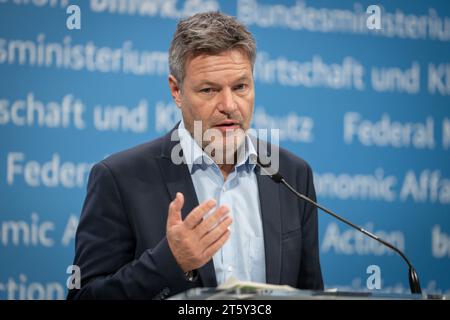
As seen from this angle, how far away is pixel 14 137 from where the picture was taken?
10.3 ft

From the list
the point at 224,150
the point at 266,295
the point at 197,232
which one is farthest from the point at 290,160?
the point at 266,295

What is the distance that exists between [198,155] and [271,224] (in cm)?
34

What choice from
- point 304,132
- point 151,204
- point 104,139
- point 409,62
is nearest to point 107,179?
point 151,204

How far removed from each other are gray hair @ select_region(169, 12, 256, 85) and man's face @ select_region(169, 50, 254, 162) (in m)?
0.02

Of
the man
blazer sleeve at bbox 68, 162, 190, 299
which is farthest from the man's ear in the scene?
blazer sleeve at bbox 68, 162, 190, 299

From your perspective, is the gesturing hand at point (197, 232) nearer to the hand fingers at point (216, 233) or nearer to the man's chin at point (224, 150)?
the hand fingers at point (216, 233)

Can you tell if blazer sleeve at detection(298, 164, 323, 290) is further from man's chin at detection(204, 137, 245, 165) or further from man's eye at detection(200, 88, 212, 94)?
man's eye at detection(200, 88, 212, 94)

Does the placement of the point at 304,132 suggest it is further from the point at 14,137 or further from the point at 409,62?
the point at 14,137

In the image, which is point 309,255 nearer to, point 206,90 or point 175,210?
point 206,90

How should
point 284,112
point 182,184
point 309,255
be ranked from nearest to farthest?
point 182,184
point 309,255
point 284,112

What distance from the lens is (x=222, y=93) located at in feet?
8.06

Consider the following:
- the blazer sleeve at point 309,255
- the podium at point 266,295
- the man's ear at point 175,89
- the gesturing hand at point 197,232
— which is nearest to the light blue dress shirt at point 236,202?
the man's ear at point 175,89

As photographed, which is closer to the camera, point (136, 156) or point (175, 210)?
point (175, 210)

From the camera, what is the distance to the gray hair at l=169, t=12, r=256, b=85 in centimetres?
243
